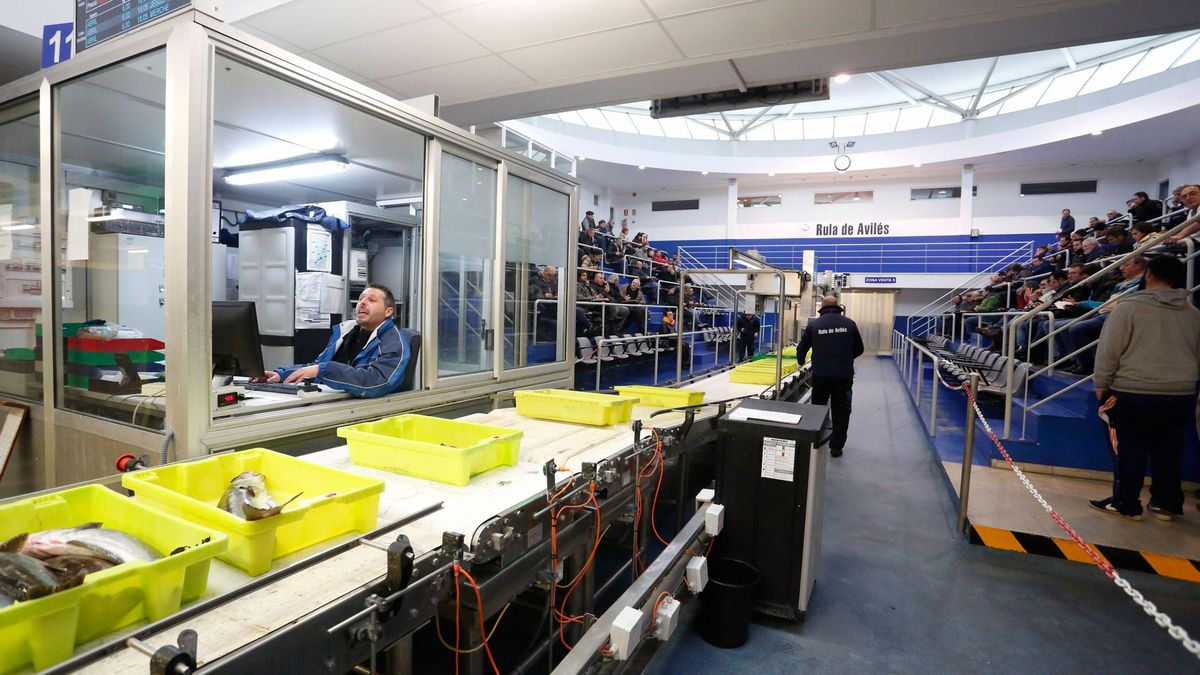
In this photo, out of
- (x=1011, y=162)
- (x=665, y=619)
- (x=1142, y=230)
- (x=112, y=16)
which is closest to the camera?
(x=665, y=619)

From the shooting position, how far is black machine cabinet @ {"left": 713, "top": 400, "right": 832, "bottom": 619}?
7.85 feet

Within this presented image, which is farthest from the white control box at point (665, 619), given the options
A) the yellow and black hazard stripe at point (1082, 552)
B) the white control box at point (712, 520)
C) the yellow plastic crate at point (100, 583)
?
the yellow and black hazard stripe at point (1082, 552)

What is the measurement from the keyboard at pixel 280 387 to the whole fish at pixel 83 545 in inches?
63.1

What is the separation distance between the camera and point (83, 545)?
0.93 meters

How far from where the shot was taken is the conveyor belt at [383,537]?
844mm

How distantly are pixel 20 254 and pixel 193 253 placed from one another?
171 centimetres

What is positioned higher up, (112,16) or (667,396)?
(112,16)

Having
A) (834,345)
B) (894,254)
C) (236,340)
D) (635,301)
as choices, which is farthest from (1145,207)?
(236,340)

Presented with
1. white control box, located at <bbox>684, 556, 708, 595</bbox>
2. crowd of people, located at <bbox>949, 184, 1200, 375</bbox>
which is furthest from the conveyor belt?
crowd of people, located at <bbox>949, 184, 1200, 375</bbox>

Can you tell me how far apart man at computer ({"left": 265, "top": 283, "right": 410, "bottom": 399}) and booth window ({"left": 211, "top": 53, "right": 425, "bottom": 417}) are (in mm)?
199

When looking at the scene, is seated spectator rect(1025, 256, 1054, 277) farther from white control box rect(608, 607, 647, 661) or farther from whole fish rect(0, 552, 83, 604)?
whole fish rect(0, 552, 83, 604)

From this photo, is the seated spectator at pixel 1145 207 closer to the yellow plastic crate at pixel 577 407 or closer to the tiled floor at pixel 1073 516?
the tiled floor at pixel 1073 516

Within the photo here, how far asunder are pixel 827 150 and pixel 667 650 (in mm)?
16724

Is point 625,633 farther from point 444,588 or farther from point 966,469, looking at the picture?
point 966,469
